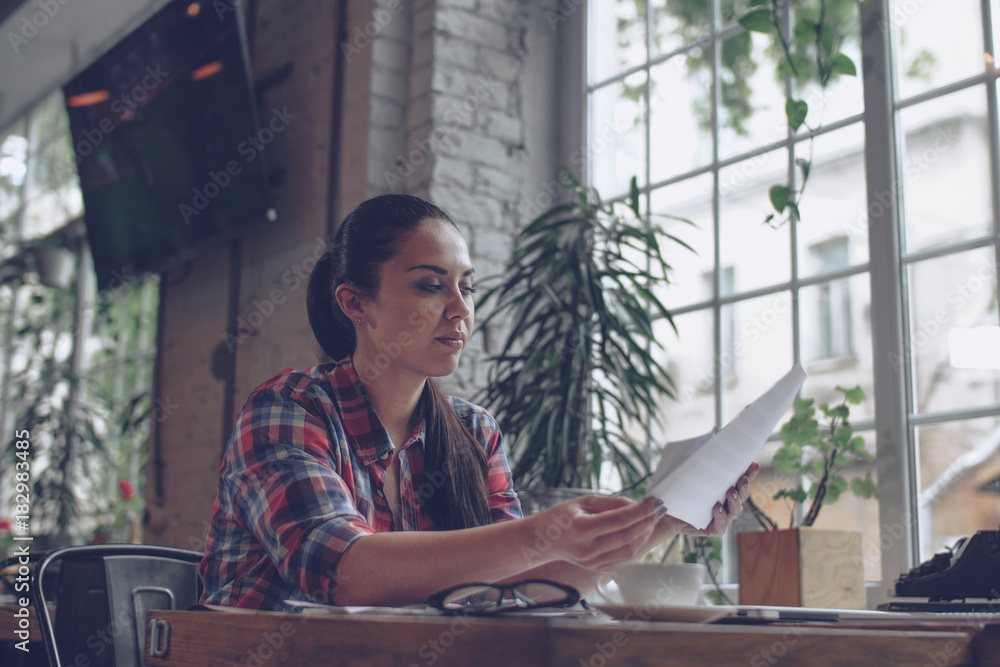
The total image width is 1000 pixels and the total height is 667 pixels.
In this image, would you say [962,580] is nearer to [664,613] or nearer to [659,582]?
[659,582]

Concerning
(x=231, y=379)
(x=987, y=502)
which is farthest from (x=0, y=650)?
(x=987, y=502)

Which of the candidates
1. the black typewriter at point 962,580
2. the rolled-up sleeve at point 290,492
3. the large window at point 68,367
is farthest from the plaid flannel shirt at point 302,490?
the large window at point 68,367

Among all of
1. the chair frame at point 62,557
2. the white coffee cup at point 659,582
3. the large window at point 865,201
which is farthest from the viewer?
the large window at point 865,201

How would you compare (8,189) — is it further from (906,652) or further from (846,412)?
(906,652)

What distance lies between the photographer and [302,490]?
1.14 meters

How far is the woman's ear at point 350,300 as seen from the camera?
65.3 inches

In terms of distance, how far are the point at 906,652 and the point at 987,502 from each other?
1.81 meters

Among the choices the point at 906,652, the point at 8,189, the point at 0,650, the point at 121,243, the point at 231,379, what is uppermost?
the point at 8,189

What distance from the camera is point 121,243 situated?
12.5 ft

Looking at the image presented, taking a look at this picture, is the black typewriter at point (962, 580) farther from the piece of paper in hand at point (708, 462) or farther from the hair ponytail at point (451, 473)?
the hair ponytail at point (451, 473)

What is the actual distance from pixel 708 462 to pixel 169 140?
312 cm

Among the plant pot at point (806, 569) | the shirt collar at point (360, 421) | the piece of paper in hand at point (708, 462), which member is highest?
the shirt collar at point (360, 421)

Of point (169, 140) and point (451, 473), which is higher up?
point (169, 140)

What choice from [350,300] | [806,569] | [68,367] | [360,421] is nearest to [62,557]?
[360,421]
